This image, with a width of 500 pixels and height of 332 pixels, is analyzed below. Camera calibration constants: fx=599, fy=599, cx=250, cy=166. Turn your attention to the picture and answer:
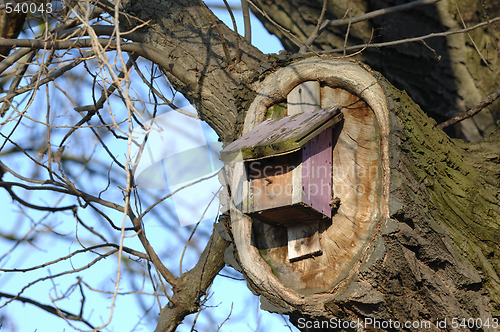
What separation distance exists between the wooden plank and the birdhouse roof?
2.0 inches

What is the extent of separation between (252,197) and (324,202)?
29cm

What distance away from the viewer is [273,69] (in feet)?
9.00

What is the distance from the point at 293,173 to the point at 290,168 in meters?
0.03

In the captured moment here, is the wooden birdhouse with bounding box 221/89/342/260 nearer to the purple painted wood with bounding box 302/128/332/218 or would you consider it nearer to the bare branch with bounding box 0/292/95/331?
the purple painted wood with bounding box 302/128/332/218

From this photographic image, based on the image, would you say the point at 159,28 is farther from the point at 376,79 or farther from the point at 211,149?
the point at 376,79

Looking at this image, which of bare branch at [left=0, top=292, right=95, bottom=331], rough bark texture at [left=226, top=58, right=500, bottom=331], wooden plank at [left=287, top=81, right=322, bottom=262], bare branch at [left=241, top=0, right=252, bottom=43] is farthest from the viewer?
bare branch at [left=0, top=292, right=95, bottom=331]

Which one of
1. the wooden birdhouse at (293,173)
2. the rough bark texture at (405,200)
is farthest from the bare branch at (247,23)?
the wooden birdhouse at (293,173)

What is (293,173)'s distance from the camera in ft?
7.67

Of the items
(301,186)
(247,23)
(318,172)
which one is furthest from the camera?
(247,23)

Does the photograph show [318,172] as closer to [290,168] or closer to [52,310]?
[290,168]

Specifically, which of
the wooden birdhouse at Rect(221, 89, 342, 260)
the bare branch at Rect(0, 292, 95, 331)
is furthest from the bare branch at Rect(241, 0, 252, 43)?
the bare branch at Rect(0, 292, 95, 331)

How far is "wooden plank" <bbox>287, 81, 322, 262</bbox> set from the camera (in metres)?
2.44

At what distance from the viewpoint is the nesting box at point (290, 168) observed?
230cm
